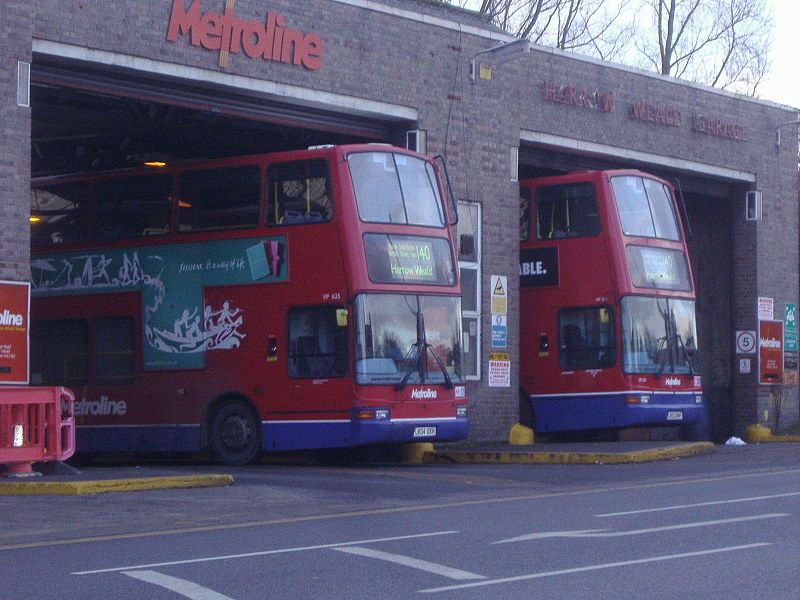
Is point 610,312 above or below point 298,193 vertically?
below

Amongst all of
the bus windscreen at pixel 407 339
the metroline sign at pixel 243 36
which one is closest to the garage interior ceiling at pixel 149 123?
the metroline sign at pixel 243 36

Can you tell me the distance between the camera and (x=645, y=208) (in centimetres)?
2559

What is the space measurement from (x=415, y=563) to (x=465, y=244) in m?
14.4

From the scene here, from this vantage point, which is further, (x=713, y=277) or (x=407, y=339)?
(x=713, y=277)

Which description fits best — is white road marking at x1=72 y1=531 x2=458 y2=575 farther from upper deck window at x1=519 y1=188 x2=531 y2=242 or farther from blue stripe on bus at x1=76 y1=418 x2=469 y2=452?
upper deck window at x1=519 y1=188 x2=531 y2=242

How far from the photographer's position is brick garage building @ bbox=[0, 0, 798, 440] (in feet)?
65.4

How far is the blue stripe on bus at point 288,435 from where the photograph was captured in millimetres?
19781

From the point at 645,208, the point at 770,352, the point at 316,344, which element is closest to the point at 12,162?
the point at 316,344

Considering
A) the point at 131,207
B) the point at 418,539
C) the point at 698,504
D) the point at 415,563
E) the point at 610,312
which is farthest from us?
the point at 610,312

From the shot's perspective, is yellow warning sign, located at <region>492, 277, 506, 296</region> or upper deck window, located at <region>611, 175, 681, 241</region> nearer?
upper deck window, located at <region>611, 175, 681, 241</region>

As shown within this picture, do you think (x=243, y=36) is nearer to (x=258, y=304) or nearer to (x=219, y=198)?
(x=219, y=198)

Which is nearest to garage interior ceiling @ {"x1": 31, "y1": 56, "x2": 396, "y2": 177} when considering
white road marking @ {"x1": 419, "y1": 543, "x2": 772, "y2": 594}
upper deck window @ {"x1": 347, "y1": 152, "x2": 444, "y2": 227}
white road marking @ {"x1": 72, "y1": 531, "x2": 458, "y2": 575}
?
upper deck window @ {"x1": 347, "y1": 152, "x2": 444, "y2": 227}

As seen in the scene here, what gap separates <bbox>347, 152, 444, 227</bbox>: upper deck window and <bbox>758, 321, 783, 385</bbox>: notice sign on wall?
1336 cm

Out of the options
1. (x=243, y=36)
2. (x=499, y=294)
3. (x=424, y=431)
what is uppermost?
(x=243, y=36)
